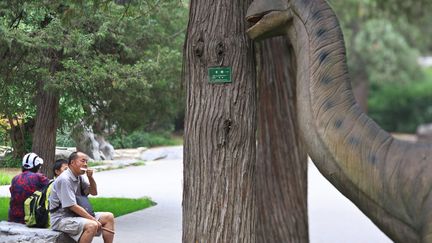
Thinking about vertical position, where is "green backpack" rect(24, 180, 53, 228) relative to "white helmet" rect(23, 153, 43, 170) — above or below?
below

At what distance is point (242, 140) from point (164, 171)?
10.5m

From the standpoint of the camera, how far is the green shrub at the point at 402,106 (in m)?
47.5

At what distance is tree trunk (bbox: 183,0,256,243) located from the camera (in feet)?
23.7

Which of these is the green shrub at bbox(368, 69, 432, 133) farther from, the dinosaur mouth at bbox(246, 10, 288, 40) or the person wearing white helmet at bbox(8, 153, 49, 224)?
the dinosaur mouth at bbox(246, 10, 288, 40)

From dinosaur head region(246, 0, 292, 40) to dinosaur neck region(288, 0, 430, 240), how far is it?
347 mm

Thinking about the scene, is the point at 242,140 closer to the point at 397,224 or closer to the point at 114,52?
the point at 397,224

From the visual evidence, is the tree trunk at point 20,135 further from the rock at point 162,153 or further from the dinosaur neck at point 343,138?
the dinosaur neck at point 343,138

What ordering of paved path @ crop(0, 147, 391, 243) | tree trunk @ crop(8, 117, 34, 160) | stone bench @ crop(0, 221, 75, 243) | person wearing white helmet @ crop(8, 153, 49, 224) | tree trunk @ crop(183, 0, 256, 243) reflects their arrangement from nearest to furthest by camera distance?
tree trunk @ crop(183, 0, 256, 243), stone bench @ crop(0, 221, 75, 243), person wearing white helmet @ crop(8, 153, 49, 224), tree trunk @ crop(8, 117, 34, 160), paved path @ crop(0, 147, 391, 243)

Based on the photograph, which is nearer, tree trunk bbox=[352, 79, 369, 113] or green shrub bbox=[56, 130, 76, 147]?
green shrub bbox=[56, 130, 76, 147]

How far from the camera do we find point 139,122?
1480 centimetres

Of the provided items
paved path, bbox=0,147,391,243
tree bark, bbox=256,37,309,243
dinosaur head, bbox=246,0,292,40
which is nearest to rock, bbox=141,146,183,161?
paved path, bbox=0,147,391,243

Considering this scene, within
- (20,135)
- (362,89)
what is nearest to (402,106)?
(362,89)

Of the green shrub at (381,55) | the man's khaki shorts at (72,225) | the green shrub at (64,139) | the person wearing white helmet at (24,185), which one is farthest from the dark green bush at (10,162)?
the green shrub at (381,55)

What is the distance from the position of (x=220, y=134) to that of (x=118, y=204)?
7.91m
